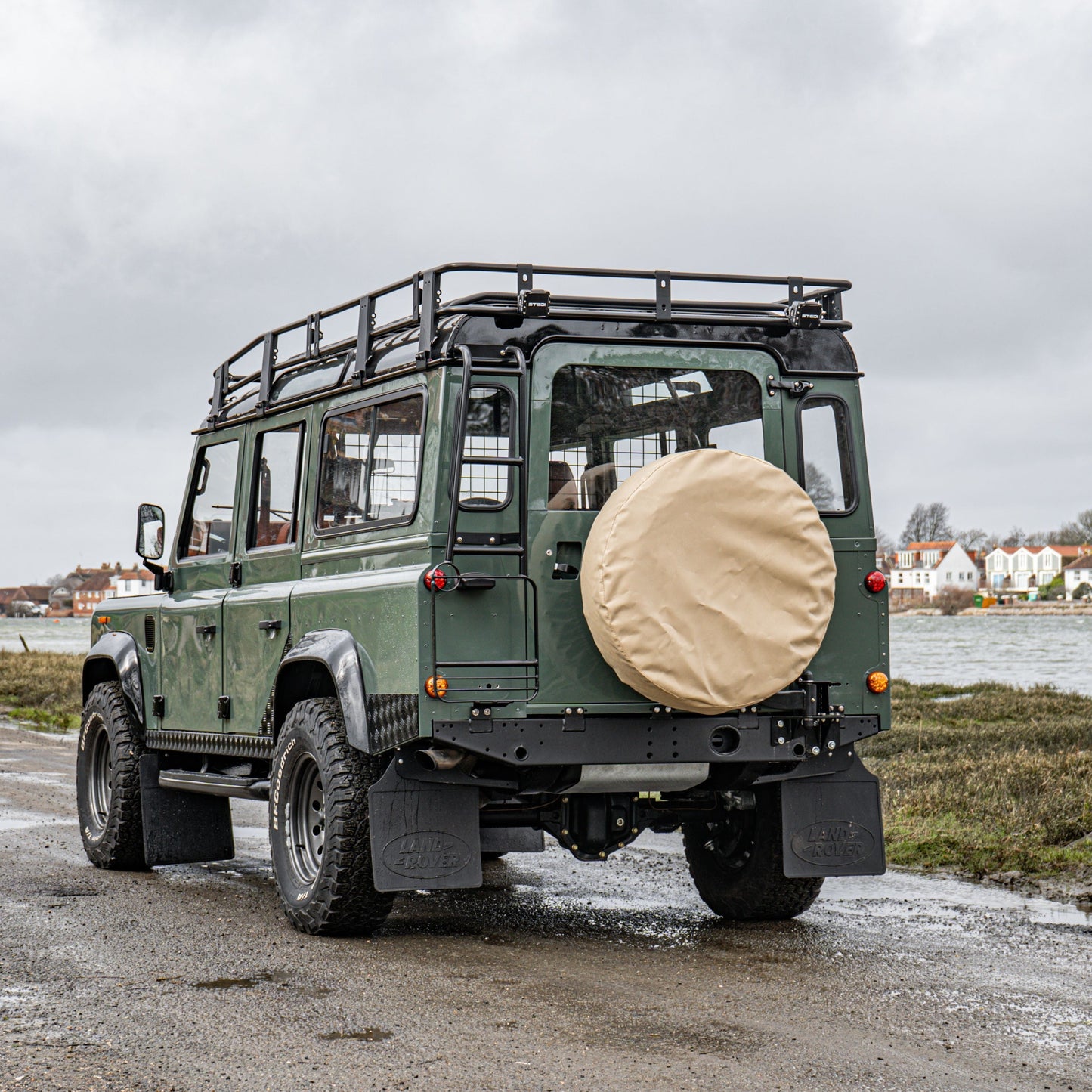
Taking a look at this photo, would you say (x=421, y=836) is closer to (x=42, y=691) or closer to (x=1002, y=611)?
(x=42, y=691)

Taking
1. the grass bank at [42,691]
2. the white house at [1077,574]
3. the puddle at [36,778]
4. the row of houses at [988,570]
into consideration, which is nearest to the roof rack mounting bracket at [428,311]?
the puddle at [36,778]

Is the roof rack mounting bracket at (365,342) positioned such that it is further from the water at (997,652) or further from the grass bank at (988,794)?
the water at (997,652)

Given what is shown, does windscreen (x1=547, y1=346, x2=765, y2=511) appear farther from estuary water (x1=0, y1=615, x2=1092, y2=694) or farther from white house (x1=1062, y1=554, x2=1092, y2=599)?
white house (x1=1062, y1=554, x2=1092, y2=599)

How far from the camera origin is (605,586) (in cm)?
631

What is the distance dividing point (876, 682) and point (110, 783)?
16.6 feet

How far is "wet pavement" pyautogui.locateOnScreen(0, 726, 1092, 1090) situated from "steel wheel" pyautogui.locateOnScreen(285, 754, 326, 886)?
13.1 inches

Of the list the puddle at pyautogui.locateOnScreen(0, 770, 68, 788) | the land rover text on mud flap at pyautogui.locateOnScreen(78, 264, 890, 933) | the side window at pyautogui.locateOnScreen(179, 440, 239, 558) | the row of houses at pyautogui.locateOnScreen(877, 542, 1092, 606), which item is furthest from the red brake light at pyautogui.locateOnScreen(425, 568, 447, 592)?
the row of houses at pyautogui.locateOnScreen(877, 542, 1092, 606)

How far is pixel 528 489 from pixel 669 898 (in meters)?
2.99

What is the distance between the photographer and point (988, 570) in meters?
174

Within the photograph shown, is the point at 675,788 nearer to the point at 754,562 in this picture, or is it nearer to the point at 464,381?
the point at 754,562

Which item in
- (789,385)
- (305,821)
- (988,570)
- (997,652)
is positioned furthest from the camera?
(988,570)

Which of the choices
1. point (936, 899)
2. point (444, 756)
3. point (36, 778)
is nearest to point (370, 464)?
point (444, 756)

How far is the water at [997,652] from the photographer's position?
4016 centimetres

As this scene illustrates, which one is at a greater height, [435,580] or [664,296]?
[664,296]
